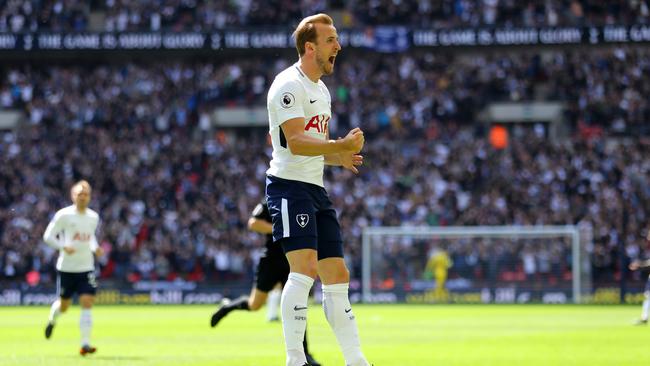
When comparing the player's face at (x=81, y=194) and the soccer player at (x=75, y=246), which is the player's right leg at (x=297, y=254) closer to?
the player's face at (x=81, y=194)

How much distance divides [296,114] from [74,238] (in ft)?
26.5

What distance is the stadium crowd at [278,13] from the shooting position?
4221 centimetres

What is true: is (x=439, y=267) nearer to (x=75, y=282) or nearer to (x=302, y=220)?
(x=75, y=282)

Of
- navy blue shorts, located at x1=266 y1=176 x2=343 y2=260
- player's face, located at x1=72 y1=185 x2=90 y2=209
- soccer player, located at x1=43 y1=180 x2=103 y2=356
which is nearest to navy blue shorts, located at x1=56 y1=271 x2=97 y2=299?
soccer player, located at x1=43 y1=180 x2=103 y2=356

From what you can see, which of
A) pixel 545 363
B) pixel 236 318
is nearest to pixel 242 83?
pixel 236 318

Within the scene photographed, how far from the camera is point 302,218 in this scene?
7902 mm

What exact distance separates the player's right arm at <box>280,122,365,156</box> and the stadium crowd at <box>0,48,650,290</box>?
26848 mm

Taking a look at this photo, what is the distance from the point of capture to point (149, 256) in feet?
117

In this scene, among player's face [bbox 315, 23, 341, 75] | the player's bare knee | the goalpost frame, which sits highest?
player's face [bbox 315, 23, 341, 75]

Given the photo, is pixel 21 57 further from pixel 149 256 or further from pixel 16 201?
pixel 149 256

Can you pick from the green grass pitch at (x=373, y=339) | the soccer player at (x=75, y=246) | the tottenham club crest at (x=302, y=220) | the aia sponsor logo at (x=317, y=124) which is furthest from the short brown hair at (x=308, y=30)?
the soccer player at (x=75, y=246)

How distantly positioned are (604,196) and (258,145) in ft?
39.1

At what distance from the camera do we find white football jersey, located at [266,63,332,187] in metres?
7.87

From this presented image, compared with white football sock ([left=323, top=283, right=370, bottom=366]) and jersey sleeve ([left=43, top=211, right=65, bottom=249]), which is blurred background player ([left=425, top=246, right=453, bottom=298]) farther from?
white football sock ([left=323, top=283, right=370, bottom=366])
